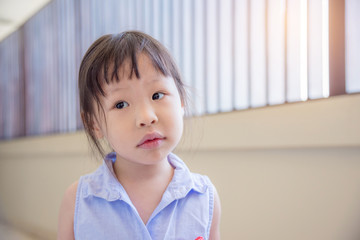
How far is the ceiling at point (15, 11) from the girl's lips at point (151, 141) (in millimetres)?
2523

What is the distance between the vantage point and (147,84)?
0.84 metres

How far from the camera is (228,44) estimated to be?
1456 mm

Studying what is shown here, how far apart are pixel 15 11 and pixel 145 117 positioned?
110 inches

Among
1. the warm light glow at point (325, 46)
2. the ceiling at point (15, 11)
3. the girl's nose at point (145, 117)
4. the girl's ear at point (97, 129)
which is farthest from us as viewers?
the ceiling at point (15, 11)

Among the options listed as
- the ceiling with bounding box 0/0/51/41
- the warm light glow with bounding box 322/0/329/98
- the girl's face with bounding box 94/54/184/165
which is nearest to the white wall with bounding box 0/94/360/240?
the warm light glow with bounding box 322/0/329/98

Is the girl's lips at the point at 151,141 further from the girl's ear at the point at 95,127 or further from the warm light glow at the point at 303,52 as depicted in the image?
the warm light glow at the point at 303,52

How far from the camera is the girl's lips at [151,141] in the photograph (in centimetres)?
83

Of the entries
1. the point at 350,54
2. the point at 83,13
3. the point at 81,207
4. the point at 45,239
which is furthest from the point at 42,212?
the point at 350,54

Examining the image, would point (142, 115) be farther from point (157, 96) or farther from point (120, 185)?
point (120, 185)

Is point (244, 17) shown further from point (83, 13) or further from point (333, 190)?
point (83, 13)

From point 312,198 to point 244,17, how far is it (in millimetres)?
738

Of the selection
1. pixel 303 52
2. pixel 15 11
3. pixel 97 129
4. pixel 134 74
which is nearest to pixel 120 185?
pixel 97 129

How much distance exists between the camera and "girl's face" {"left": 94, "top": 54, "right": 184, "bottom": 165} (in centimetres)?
82

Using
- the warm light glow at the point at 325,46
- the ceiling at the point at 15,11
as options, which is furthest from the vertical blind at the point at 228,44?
the ceiling at the point at 15,11
